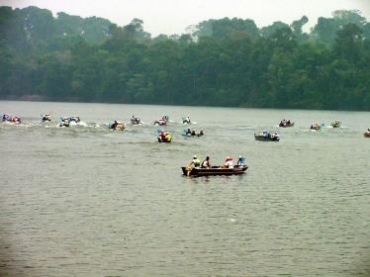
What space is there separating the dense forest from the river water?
72.9 m

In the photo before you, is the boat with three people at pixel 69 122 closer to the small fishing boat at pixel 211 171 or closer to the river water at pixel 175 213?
the river water at pixel 175 213

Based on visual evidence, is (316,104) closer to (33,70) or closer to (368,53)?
(368,53)

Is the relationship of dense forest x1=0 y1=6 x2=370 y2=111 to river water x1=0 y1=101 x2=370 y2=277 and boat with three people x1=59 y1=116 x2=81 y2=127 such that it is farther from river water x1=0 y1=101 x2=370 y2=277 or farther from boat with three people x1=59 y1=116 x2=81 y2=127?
river water x1=0 y1=101 x2=370 y2=277

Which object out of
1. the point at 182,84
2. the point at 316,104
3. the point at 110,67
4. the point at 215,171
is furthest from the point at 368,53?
the point at 215,171

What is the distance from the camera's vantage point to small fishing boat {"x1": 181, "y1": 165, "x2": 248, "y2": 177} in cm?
4147

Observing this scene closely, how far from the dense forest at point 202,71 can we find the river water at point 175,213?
72.9 metres

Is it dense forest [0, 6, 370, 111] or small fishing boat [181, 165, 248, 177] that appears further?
dense forest [0, 6, 370, 111]

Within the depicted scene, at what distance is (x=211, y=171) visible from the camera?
42062 mm

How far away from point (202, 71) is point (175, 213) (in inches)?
4409

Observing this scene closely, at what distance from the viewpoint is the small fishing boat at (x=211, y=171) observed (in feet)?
136

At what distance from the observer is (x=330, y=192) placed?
37.9m

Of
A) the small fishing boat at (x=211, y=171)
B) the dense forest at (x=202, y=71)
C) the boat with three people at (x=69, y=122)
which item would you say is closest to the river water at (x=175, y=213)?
the small fishing boat at (x=211, y=171)

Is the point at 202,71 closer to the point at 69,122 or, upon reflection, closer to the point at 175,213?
the point at 69,122

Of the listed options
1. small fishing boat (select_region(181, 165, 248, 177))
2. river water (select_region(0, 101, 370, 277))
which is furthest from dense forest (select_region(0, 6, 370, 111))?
small fishing boat (select_region(181, 165, 248, 177))
